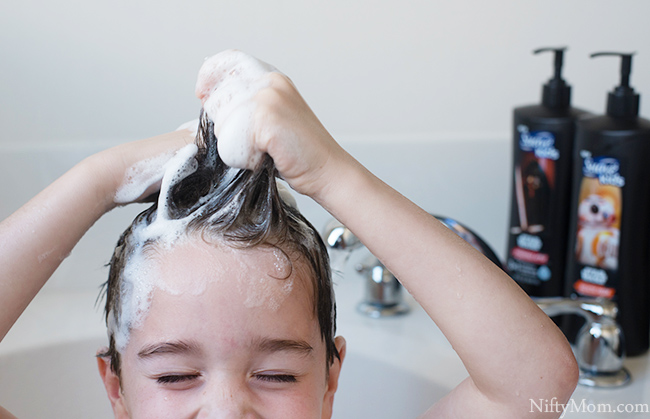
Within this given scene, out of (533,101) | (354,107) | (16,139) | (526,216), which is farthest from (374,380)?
(16,139)

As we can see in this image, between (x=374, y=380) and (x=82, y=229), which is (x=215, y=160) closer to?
(x=82, y=229)

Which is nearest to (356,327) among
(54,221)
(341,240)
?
(341,240)

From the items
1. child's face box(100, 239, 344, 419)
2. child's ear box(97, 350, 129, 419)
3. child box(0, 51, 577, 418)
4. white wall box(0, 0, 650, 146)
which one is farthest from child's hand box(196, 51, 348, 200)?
white wall box(0, 0, 650, 146)

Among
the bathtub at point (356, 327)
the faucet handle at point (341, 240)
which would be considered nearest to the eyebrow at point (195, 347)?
the faucet handle at point (341, 240)

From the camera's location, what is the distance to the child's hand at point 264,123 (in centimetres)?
59

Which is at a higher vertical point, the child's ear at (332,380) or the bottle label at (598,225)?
the bottle label at (598,225)

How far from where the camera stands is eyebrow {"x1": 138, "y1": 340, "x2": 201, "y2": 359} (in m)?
0.66

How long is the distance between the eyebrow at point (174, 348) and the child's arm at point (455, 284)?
188 millimetres

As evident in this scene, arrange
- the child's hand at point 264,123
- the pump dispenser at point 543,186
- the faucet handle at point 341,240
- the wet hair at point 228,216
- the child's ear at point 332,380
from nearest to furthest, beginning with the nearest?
the child's hand at point 264,123, the wet hair at point 228,216, the child's ear at point 332,380, the faucet handle at point 341,240, the pump dispenser at point 543,186

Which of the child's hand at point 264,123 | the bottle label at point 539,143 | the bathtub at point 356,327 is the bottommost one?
the bathtub at point 356,327

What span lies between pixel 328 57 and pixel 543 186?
1.39 feet

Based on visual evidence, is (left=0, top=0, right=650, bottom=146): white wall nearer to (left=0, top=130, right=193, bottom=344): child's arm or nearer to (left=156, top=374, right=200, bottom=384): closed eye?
(left=0, top=130, right=193, bottom=344): child's arm

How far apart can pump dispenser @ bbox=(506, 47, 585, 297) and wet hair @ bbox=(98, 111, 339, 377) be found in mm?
492

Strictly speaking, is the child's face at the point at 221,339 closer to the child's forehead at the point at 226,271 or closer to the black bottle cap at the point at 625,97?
the child's forehead at the point at 226,271
